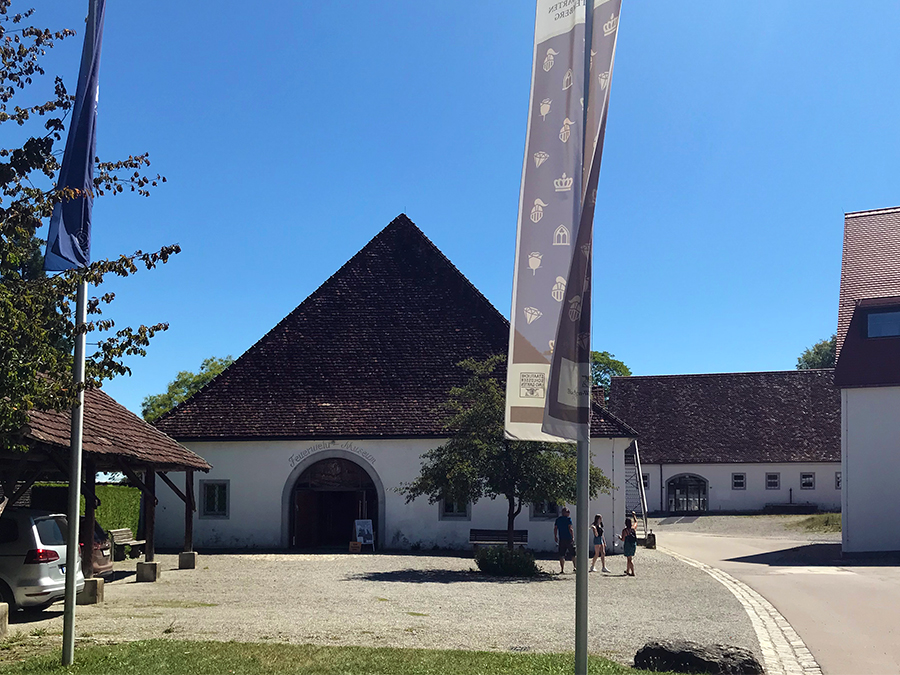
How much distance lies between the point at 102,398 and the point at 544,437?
1663cm

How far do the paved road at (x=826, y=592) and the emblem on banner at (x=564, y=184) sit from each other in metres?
6.55

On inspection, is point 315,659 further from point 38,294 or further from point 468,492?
point 468,492

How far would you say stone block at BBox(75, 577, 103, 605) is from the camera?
14891 mm

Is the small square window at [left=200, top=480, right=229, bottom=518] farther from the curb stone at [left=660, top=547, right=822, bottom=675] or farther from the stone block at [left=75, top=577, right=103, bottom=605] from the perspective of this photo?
the curb stone at [left=660, top=547, right=822, bottom=675]

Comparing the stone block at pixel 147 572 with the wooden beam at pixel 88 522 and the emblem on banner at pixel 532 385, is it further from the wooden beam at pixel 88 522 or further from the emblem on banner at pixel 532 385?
the emblem on banner at pixel 532 385

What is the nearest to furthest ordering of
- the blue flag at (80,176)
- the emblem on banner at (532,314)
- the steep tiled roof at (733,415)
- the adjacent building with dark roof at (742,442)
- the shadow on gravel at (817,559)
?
the emblem on banner at (532,314) < the blue flag at (80,176) < the shadow on gravel at (817,559) < the adjacent building with dark roof at (742,442) < the steep tiled roof at (733,415)

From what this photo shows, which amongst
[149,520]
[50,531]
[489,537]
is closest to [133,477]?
[149,520]

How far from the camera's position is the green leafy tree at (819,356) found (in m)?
85.2

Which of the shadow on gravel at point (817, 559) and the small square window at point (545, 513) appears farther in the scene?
the small square window at point (545, 513)

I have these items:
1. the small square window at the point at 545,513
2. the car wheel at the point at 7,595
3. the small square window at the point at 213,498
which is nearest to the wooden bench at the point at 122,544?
the small square window at the point at 213,498

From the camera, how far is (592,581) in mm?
19969

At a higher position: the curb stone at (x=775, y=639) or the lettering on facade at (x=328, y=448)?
the lettering on facade at (x=328, y=448)

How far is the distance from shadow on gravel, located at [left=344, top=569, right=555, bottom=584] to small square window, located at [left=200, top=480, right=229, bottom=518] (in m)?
10.1

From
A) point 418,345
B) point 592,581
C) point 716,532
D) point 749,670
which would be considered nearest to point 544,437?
point 749,670
